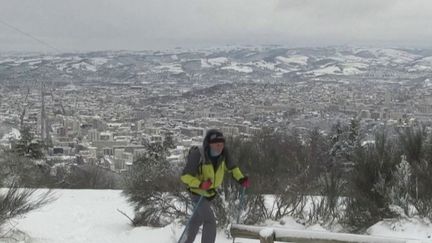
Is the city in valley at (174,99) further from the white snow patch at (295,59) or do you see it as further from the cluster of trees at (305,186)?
the cluster of trees at (305,186)

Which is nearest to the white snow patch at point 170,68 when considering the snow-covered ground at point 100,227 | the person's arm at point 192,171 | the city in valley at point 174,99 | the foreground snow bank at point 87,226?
the city in valley at point 174,99

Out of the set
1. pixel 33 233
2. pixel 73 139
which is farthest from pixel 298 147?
pixel 73 139

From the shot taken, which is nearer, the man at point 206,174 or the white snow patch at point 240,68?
the man at point 206,174

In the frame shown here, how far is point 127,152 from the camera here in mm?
45594

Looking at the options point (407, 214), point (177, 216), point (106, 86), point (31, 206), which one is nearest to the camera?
point (31, 206)

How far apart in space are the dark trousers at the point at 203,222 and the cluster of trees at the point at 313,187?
4609mm

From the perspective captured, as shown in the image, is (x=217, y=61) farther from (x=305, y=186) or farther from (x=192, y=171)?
(x=192, y=171)

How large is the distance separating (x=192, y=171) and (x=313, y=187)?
7173mm

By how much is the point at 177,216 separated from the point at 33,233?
327 centimetres

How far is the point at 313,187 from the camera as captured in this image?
41.7 ft

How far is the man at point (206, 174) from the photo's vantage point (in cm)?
607

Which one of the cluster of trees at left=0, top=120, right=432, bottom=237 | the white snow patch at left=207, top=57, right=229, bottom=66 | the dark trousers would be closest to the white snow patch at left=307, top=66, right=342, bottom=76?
the white snow patch at left=207, top=57, right=229, bottom=66

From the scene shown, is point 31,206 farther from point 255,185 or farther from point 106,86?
point 106,86

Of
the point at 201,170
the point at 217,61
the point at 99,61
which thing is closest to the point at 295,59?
the point at 217,61
